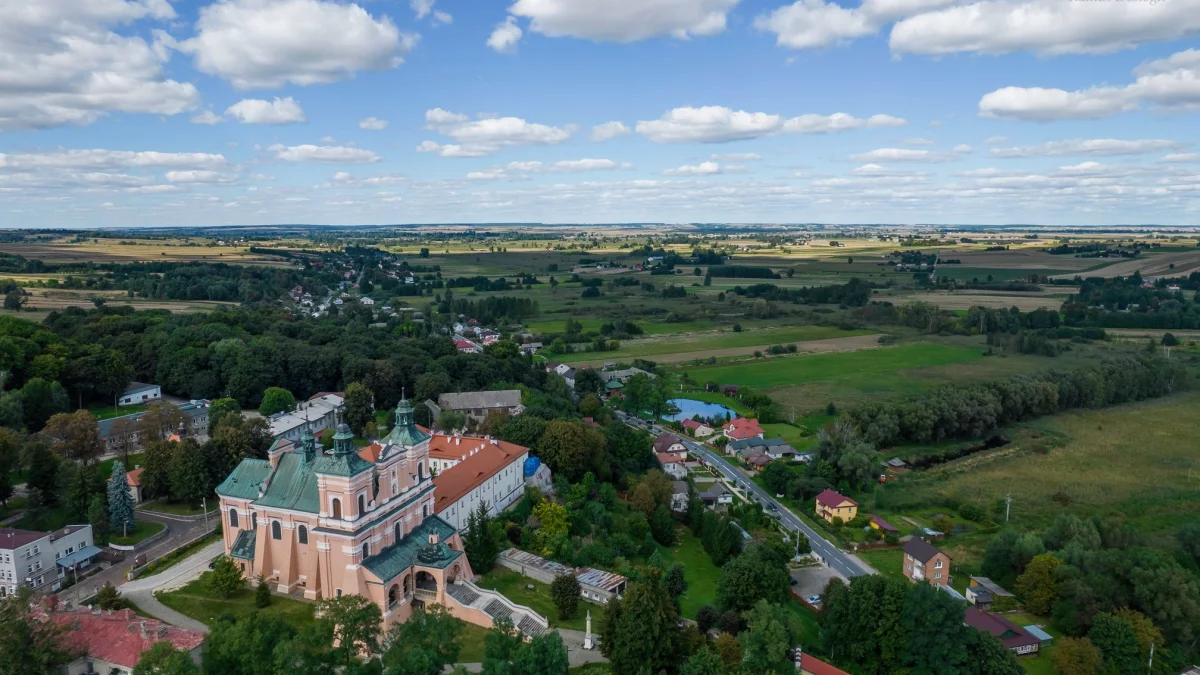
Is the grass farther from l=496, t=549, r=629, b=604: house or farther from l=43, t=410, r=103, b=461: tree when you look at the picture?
l=496, t=549, r=629, b=604: house

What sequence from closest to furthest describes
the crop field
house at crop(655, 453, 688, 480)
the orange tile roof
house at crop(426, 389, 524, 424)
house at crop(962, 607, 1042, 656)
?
house at crop(962, 607, 1042, 656), the orange tile roof, the crop field, house at crop(655, 453, 688, 480), house at crop(426, 389, 524, 424)

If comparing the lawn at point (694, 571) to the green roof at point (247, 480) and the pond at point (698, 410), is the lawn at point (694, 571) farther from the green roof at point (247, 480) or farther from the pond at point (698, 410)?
the pond at point (698, 410)

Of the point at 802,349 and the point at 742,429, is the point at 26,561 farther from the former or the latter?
the point at 802,349

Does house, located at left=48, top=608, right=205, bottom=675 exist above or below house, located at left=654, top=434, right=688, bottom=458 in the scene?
above

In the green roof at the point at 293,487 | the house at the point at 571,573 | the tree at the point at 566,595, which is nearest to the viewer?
the tree at the point at 566,595

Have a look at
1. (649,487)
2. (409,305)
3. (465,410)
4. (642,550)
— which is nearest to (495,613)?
(642,550)

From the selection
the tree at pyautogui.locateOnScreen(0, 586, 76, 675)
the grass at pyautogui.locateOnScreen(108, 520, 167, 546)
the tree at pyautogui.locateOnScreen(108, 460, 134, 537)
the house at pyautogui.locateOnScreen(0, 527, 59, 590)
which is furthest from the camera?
the tree at pyautogui.locateOnScreen(108, 460, 134, 537)

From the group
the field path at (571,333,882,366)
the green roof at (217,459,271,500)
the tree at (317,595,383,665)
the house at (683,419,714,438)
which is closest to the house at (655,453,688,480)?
→ the house at (683,419,714,438)

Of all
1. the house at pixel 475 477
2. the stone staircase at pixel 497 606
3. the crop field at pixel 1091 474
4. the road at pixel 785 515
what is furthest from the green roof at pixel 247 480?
the crop field at pixel 1091 474
